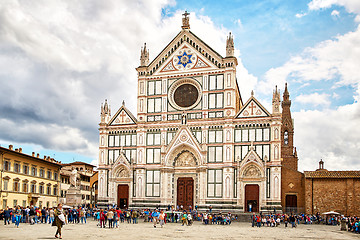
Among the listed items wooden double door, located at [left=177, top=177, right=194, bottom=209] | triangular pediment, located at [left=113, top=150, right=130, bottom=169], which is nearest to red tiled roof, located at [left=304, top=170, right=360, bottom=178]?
wooden double door, located at [left=177, top=177, right=194, bottom=209]

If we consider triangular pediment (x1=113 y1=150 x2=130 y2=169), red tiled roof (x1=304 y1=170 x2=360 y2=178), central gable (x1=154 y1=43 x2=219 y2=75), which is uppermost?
central gable (x1=154 y1=43 x2=219 y2=75)

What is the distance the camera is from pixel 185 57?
5200 centimetres

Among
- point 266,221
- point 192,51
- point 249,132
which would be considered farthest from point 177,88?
point 266,221

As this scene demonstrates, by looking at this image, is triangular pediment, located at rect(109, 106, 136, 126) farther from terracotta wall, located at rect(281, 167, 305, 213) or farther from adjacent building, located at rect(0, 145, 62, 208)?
terracotta wall, located at rect(281, 167, 305, 213)

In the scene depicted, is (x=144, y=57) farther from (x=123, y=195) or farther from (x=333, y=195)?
(x=333, y=195)

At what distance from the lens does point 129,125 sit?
174 feet

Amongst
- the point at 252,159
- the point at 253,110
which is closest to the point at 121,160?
the point at 252,159

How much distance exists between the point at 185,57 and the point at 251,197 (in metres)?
18.1

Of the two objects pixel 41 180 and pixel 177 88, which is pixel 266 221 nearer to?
pixel 177 88

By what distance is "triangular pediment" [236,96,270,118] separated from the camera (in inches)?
1890

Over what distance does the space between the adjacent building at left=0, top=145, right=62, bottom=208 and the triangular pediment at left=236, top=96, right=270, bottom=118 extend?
2565 cm

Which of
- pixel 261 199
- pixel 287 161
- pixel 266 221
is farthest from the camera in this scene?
pixel 287 161

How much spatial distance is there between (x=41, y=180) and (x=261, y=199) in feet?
92.5

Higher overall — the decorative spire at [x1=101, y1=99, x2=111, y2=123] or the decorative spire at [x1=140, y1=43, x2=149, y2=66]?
the decorative spire at [x1=140, y1=43, x2=149, y2=66]
